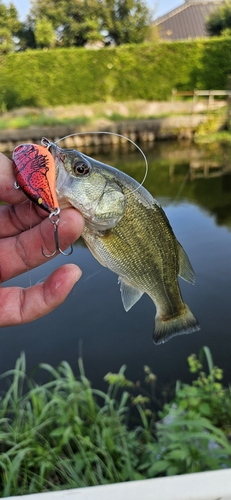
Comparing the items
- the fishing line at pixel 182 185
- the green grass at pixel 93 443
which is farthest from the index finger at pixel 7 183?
the fishing line at pixel 182 185

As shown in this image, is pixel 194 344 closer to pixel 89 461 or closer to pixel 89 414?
pixel 89 414

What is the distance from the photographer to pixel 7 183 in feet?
4.18

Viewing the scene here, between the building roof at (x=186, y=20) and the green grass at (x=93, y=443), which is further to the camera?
the building roof at (x=186, y=20)

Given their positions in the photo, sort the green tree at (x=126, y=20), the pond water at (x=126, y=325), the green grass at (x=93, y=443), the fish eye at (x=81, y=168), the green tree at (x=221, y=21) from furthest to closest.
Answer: the green tree at (x=126, y=20) → the green tree at (x=221, y=21) → the pond water at (x=126, y=325) → the green grass at (x=93, y=443) → the fish eye at (x=81, y=168)

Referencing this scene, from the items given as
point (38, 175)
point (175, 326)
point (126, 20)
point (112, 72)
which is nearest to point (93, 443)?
point (175, 326)

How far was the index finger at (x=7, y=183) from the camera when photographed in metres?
1.23

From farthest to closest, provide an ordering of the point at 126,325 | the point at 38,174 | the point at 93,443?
the point at 126,325
the point at 93,443
the point at 38,174

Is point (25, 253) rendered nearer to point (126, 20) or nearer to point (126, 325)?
point (126, 325)

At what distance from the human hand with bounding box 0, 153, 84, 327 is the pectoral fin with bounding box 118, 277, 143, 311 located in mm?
212

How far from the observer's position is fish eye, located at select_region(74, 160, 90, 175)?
1.20 meters

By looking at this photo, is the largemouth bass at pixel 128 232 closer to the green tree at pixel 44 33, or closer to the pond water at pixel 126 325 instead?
the pond water at pixel 126 325

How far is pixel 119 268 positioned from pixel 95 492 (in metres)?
0.80

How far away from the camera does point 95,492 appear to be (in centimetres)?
124

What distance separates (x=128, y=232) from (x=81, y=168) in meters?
0.29
